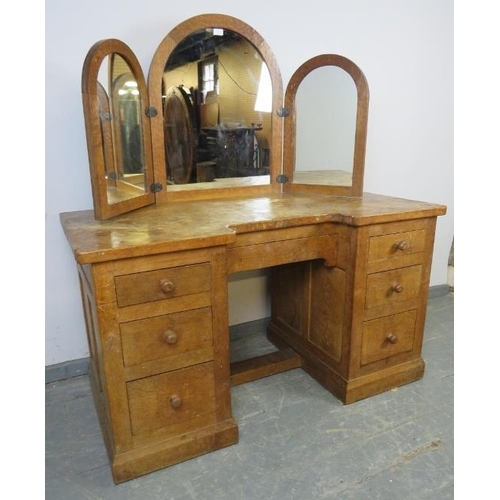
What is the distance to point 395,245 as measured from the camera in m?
1.60

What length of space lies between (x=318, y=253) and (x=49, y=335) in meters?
1.22

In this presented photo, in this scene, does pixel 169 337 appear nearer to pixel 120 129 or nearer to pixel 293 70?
pixel 120 129

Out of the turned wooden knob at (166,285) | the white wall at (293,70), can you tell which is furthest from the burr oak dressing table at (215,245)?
the white wall at (293,70)

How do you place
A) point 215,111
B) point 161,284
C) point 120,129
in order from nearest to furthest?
point 161,284 < point 120,129 < point 215,111

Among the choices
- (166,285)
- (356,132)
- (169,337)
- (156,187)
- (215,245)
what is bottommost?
(169,337)

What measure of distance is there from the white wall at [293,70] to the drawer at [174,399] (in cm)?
72

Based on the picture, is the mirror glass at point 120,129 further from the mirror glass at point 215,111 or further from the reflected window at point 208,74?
the reflected window at point 208,74

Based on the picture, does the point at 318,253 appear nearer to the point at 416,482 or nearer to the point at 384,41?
the point at 416,482

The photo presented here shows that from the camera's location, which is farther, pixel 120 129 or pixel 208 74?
pixel 208 74

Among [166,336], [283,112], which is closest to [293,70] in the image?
[283,112]

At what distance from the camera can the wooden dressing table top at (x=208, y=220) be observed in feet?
3.80

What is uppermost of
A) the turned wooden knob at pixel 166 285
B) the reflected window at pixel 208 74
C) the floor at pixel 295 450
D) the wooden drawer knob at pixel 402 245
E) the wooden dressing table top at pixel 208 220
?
the reflected window at pixel 208 74

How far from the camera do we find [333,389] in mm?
1747

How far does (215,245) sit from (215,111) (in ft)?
2.54
